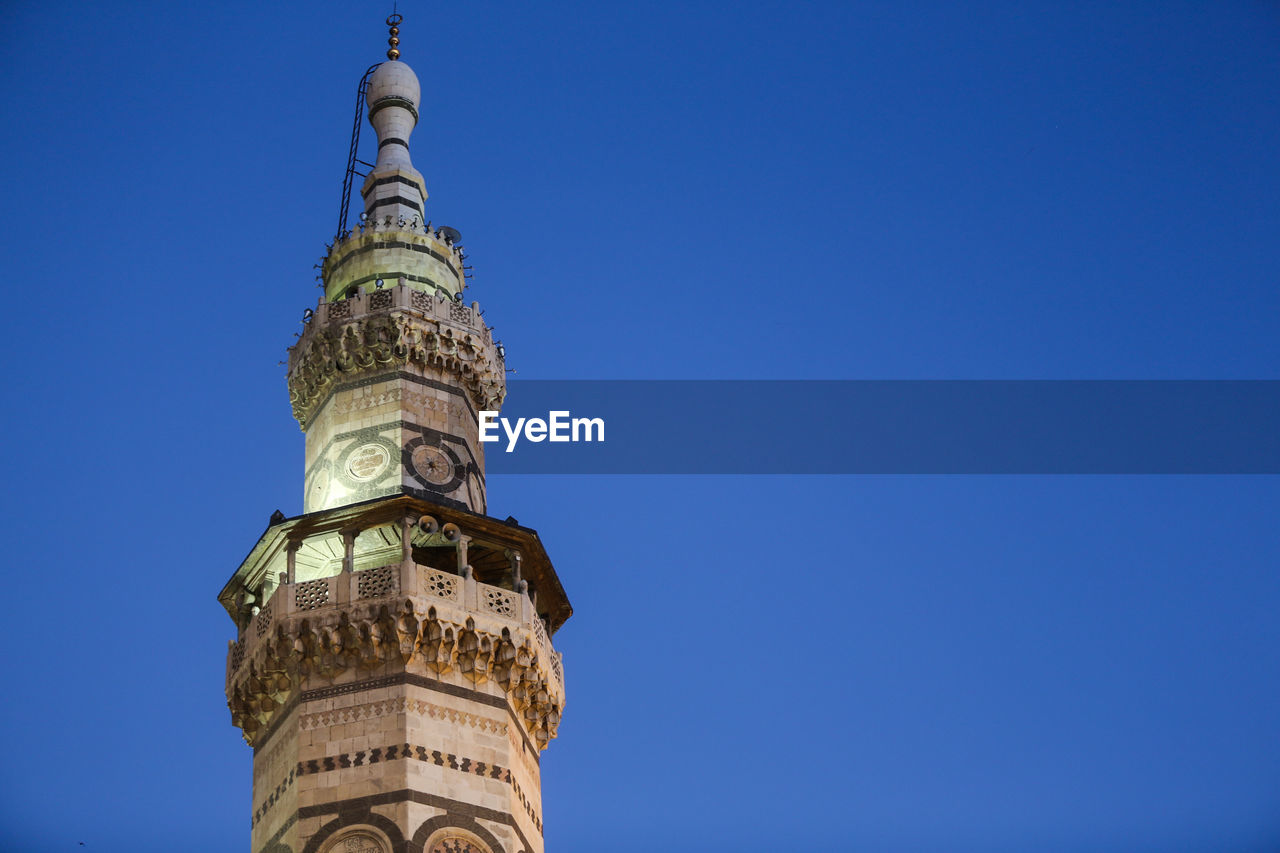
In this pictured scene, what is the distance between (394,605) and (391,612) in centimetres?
12

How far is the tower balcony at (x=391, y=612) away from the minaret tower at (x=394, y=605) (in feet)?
0.11

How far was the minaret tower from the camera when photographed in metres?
25.4

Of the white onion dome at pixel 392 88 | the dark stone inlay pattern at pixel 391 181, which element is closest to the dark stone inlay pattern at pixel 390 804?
the dark stone inlay pattern at pixel 391 181

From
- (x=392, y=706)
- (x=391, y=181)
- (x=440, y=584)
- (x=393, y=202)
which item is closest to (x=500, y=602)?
(x=440, y=584)

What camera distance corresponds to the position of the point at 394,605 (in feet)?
86.3

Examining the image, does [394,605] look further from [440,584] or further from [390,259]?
[390,259]

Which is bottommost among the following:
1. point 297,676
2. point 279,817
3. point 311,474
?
point 279,817

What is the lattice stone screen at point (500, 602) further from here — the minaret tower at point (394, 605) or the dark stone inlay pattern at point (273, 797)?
the dark stone inlay pattern at point (273, 797)

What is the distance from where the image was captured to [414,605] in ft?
86.2

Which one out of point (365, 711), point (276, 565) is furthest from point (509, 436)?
point (365, 711)

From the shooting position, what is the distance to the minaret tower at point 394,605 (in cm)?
2541

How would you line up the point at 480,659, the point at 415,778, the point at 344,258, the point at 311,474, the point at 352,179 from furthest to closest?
the point at 352,179 → the point at 344,258 → the point at 311,474 → the point at 480,659 → the point at 415,778

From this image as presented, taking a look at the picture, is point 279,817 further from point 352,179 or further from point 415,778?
point 352,179

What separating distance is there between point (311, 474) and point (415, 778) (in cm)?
724
